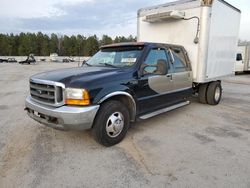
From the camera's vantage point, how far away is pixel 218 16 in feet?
21.2

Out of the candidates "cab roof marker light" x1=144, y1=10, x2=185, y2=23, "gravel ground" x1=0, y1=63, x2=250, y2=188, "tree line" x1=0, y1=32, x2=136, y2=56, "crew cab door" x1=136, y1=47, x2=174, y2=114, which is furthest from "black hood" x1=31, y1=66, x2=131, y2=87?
"tree line" x1=0, y1=32, x2=136, y2=56

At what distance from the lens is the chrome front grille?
364 centimetres

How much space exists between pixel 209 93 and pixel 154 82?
314 cm

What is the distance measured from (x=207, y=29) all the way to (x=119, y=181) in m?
4.83

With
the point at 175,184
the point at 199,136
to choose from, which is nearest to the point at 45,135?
the point at 175,184

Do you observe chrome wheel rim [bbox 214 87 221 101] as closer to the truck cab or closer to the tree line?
Result: the truck cab

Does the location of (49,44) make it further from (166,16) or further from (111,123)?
(111,123)

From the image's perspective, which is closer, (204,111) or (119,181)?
(119,181)

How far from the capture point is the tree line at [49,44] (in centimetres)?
8294

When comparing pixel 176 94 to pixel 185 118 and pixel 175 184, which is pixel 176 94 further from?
pixel 175 184

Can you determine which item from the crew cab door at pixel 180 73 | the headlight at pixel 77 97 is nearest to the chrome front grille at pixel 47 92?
the headlight at pixel 77 97

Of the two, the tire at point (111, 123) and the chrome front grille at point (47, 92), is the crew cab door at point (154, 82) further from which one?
the chrome front grille at point (47, 92)

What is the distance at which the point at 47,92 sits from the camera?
151 inches

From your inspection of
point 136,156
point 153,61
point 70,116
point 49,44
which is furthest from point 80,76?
point 49,44
